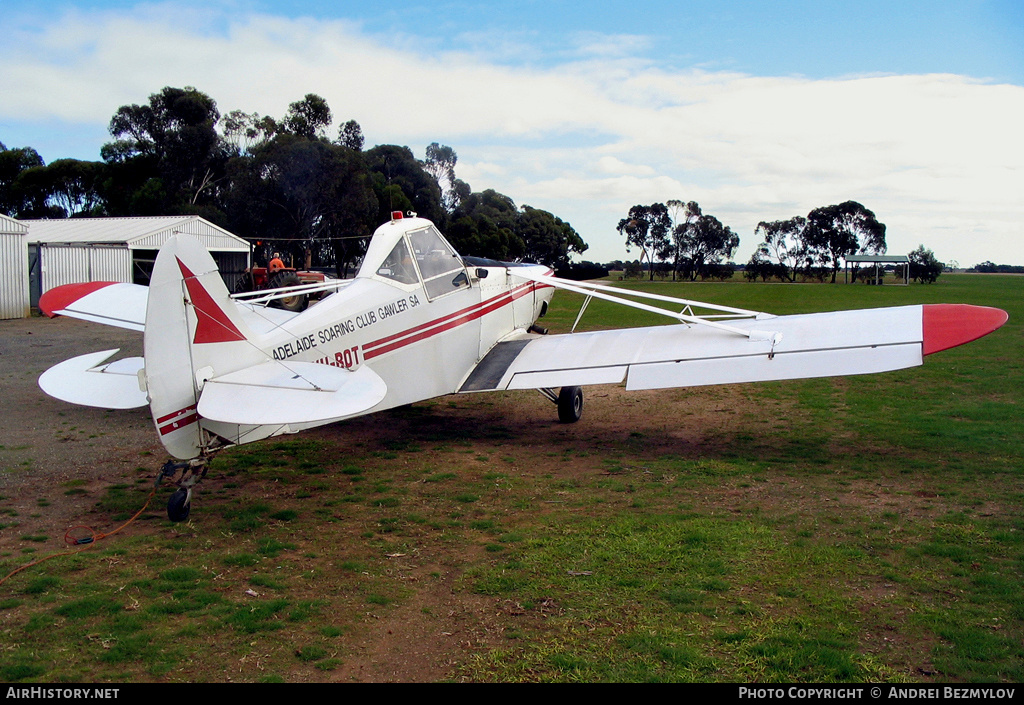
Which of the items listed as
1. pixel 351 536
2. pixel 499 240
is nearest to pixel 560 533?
pixel 351 536

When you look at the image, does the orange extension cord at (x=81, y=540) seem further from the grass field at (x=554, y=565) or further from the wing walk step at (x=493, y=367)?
the wing walk step at (x=493, y=367)

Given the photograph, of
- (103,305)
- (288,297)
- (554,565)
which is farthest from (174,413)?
(288,297)

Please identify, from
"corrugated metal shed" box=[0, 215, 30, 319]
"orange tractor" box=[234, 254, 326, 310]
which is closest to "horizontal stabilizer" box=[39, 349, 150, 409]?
"orange tractor" box=[234, 254, 326, 310]

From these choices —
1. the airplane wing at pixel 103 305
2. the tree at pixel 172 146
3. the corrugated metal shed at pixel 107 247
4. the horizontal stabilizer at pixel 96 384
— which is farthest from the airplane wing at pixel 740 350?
the tree at pixel 172 146

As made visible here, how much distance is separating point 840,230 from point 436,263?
8828cm

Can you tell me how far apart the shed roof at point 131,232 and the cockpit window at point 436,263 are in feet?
77.8

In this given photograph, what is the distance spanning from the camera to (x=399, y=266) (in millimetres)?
8125

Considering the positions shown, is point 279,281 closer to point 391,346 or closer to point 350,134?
point 391,346

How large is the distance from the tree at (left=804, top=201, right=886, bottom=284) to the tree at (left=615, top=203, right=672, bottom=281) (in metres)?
18.2

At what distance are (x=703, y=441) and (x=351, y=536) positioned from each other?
478 cm

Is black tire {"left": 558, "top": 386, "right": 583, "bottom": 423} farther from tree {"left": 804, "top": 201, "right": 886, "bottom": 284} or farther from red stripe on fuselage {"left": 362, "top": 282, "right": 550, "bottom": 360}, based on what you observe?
tree {"left": 804, "top": 201, "right": 886, "bottom": 284}

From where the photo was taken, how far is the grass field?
375cm

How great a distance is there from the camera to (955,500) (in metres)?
6.36
